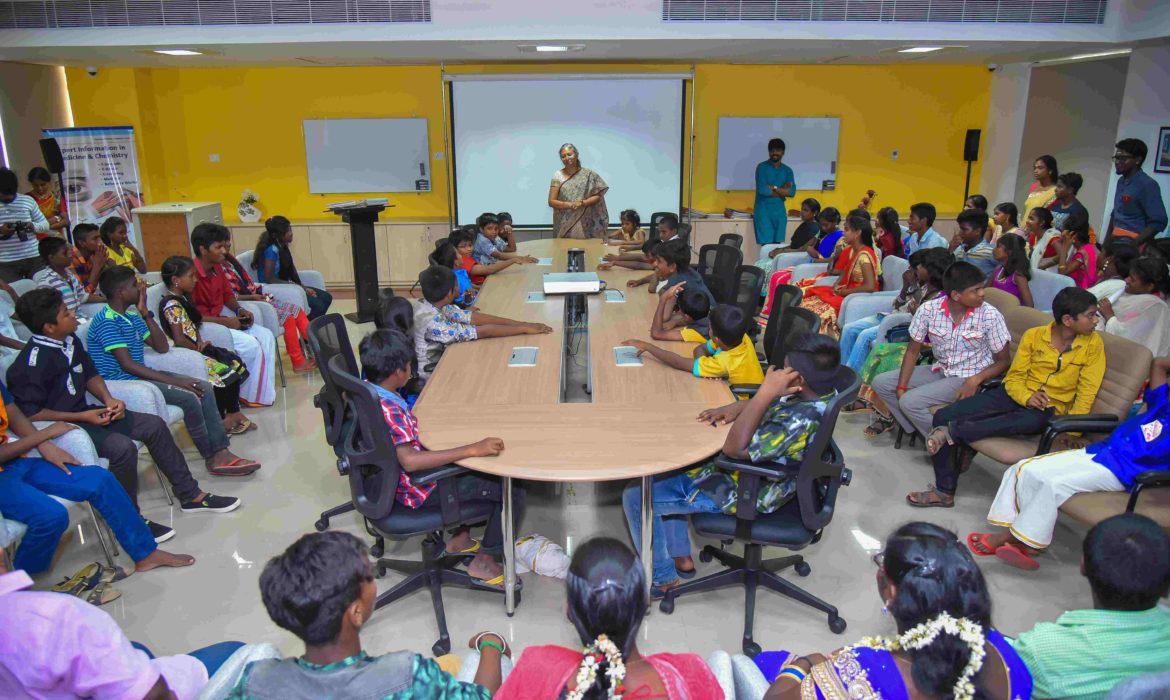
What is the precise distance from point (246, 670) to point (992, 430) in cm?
339

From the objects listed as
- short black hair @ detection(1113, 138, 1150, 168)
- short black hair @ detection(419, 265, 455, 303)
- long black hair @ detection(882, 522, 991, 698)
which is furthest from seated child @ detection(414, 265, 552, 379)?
short black hair @ detection(1113, 138, 1150, 168)

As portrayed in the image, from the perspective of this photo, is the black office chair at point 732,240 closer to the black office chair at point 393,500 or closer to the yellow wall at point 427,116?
the yellow wall at point 427,116

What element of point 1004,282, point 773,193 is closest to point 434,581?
point 1004,282

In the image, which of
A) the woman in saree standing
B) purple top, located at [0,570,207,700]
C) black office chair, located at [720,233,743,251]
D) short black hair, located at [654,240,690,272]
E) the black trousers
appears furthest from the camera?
the woman in saree standing

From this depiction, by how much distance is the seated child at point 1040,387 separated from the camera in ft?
12.0

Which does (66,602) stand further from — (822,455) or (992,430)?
(992,430)

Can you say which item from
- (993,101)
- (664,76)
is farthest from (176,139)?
(993,101)

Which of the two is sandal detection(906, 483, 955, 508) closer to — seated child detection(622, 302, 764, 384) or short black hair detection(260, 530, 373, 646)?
seated child detection(622, 302, 764, 384)

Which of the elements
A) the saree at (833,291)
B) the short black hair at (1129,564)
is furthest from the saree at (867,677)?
the saree at (833,291)

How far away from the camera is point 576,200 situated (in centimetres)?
803

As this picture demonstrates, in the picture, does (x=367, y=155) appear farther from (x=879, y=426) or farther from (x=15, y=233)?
(x=879, y=426)

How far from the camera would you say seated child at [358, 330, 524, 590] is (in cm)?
292

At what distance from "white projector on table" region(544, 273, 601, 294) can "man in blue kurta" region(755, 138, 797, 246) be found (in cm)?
400

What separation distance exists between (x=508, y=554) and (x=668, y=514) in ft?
2.13
